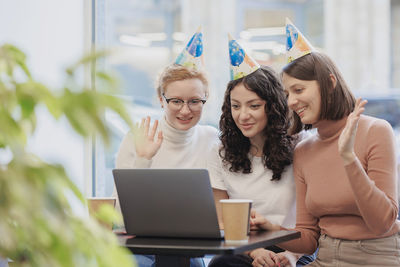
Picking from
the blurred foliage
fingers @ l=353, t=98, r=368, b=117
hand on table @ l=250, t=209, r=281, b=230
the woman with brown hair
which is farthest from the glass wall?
the blurred foliage

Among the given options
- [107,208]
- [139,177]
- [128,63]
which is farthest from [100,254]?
[128,63]

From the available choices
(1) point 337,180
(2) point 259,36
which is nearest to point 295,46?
(1) point 337,180

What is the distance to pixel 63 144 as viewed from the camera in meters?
2.73

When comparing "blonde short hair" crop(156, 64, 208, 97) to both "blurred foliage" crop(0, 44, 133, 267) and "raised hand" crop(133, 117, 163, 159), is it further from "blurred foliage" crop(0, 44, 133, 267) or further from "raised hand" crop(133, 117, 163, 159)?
"blurred foliage" crop(0, 44, 133, 267)

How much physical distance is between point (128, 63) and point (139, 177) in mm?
6298

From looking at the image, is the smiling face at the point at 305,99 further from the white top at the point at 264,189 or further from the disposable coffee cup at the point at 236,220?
the disposable coffee cup at the point at 236,220

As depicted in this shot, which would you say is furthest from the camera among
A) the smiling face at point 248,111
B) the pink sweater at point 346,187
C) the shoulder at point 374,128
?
the smiling face at point 248,111

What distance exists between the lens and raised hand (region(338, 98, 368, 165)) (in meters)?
1.39

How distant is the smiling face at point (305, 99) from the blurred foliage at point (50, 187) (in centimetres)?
118

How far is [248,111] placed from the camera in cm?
184

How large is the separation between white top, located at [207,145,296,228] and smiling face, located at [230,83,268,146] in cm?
12

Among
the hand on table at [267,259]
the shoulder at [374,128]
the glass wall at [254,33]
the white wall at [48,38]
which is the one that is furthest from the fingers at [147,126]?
the glass wall at [254,33]

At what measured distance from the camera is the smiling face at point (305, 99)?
166cm

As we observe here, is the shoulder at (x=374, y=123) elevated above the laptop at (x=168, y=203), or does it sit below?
above
